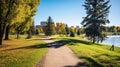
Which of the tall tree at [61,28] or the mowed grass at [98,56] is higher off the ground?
the tall tree at [61,28]

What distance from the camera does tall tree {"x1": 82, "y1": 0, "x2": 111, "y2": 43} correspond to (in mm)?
47731

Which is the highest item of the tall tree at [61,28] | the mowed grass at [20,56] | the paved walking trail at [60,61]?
the tall tree at [61,28]

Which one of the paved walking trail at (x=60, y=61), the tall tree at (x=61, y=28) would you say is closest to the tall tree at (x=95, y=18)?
the paved walking trail at (x=60, y=61)

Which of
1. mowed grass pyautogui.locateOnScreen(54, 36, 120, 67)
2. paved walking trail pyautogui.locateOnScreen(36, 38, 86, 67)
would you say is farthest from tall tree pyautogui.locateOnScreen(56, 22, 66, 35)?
paved walking trail pyautogui.locateOnScreen(36, 38, 86, 67)

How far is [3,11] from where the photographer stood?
100 ft

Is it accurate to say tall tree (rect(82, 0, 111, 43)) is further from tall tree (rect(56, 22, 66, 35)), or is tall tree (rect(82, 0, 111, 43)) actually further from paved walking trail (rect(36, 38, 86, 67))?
tall tree (rect(56, 22, 66, 35))

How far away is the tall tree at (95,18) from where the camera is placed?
157ft

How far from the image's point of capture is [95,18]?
48.3 metres

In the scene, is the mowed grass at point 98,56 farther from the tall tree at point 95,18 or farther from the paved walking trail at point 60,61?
the tall tree at point 95,18

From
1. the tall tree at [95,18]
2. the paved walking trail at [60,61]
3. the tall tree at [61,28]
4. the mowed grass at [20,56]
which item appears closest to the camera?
the paved walking trail at [60,61]

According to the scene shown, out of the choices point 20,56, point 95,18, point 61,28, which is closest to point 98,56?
point 20,56

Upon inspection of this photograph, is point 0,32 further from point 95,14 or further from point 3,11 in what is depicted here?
point 95,14

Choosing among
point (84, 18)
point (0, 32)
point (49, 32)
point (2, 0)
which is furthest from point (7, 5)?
point (49, 32)

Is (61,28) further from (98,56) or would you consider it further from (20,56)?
(20,56)
